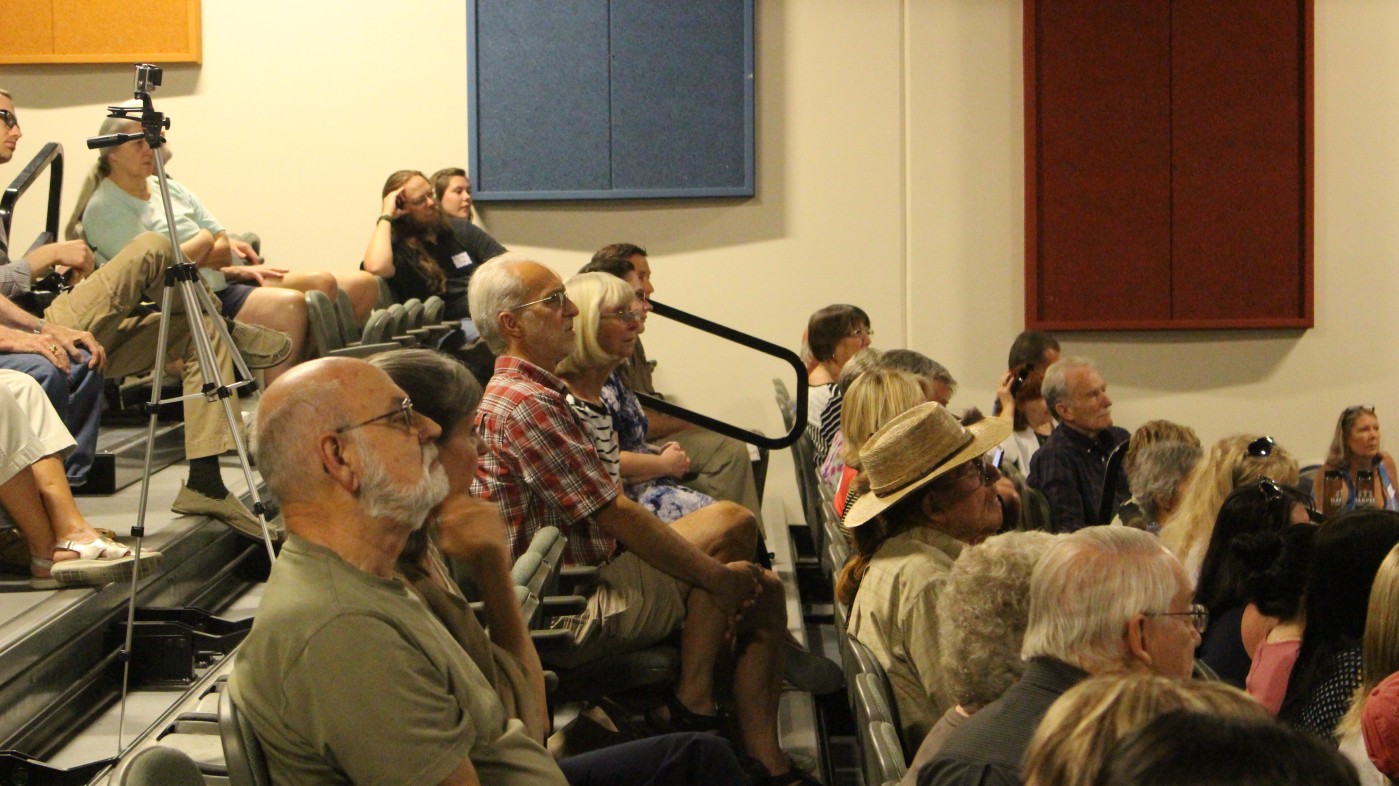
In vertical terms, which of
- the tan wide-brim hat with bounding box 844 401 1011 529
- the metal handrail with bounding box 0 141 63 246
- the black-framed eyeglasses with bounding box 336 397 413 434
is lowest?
the tan wide-brim hat with bounding box 844 401 1011 529

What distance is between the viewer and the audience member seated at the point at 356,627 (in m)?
1.65

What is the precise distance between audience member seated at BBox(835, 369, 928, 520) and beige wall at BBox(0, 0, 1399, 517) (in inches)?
136

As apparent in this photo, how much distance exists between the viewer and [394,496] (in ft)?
6.03

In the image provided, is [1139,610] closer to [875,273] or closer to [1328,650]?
[1328,650]

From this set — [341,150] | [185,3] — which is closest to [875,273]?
[341,150]

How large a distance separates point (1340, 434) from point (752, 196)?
285 centimetres

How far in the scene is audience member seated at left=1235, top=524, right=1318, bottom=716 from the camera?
8.52 ft

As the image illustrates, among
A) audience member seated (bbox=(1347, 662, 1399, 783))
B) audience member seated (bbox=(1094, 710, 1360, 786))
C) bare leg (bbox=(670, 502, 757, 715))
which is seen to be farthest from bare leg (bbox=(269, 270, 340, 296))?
audience member seated (bbox=(1094, 710, 1360, 786))

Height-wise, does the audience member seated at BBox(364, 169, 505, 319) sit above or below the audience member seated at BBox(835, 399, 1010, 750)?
above

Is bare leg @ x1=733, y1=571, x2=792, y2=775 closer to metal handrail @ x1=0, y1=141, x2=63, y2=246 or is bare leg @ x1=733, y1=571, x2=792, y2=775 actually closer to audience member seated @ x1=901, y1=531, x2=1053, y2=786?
audience member seated @ x1=901, y1=531, x2=1053, y2=786

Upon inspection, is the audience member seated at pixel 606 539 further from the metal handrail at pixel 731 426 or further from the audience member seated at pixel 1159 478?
the audience member seated at pixel 1159 478

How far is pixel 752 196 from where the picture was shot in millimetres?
6992

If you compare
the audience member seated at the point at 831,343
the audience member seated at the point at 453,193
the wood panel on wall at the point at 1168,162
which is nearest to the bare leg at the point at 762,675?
the audience member seated at the point at 831,343

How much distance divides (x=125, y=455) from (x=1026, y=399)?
3.31 m
